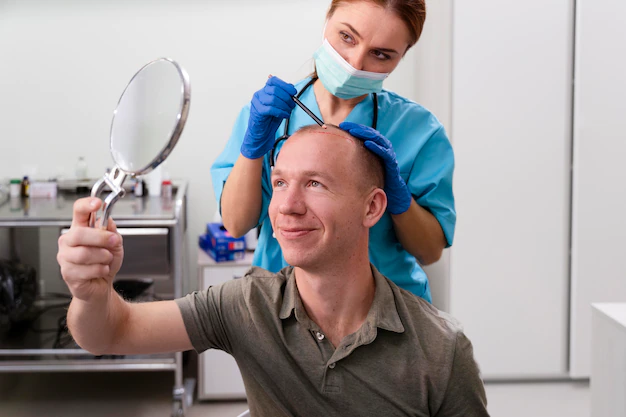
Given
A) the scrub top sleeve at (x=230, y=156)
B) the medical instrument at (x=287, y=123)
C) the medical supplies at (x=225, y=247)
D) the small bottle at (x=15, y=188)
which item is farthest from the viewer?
the small bottle at (x=15, y=188)

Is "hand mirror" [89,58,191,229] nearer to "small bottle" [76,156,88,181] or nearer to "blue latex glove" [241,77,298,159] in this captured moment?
"blue latex glove" [241,77,298,159]

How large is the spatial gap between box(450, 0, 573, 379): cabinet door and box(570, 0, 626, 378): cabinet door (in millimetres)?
54

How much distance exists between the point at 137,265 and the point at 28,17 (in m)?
1.47

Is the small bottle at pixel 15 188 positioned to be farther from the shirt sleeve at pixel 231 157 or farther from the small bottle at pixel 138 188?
the shirt sleeve at pixel 231 157

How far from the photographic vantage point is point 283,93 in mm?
1423

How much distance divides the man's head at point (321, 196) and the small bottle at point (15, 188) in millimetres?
2232

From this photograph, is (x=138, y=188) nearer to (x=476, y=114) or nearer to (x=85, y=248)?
(x=476, y=114)

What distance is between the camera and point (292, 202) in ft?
4.30

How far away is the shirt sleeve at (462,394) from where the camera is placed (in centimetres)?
130

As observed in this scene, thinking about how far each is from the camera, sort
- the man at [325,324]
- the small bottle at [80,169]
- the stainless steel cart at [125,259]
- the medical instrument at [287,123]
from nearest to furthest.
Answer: the man at [325,324] → the medical instrument at [287,123] → the stainless steel cart at [125,259] → the small bottle at [80,169]

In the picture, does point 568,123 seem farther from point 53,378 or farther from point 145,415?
point 53,378

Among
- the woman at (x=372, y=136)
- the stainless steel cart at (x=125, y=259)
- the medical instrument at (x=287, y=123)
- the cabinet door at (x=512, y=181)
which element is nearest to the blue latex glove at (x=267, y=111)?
the woman at (x=372, y=136)

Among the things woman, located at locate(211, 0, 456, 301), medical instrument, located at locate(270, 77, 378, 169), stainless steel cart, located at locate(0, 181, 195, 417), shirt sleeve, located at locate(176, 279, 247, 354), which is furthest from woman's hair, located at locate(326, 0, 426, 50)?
stainless steel cart, located at locate(0, 181, 195, 417)

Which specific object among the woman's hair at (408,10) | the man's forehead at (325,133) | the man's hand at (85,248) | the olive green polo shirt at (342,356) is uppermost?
the woman's hair at (408,10)
